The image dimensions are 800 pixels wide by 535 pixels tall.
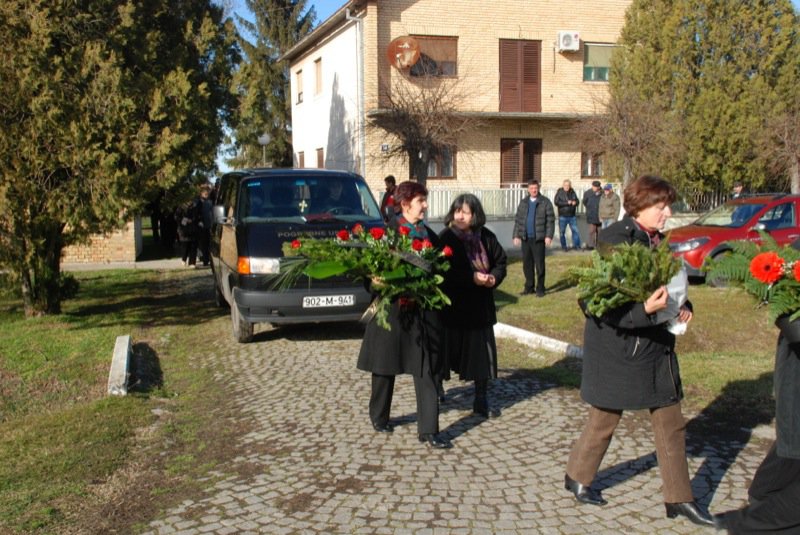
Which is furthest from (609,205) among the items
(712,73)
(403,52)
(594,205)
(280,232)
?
(280,232)

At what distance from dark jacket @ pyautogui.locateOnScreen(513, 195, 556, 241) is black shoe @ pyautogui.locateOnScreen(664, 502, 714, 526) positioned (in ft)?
28.3

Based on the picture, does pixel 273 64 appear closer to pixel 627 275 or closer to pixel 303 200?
pixel 303 200

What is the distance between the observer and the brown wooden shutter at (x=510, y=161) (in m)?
27.2

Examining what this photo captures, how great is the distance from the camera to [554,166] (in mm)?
27672

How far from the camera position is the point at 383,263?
5.32 metres

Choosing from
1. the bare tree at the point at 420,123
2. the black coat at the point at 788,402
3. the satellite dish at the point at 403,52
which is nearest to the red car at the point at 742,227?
the bare tree at the point at 420,123

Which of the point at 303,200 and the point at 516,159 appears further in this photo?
the point at 516,159

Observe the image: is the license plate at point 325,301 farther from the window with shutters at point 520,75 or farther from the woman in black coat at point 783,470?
the window with shutters at point 520,75

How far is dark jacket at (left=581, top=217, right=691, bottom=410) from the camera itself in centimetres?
433

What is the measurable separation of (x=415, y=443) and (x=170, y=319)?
6.94 m

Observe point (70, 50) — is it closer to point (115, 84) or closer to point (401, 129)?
point (115, 84)

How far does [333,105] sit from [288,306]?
66.2 ft

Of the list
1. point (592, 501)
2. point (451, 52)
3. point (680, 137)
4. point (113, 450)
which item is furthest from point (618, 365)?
point (451, 52)

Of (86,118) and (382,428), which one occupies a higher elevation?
(86,118)
